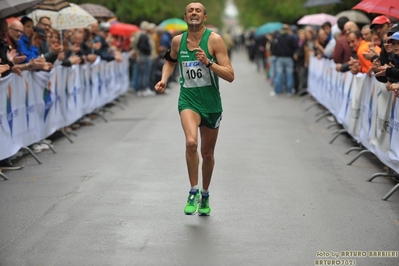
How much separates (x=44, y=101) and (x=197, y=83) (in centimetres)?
614

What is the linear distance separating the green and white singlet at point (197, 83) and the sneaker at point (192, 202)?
81cm

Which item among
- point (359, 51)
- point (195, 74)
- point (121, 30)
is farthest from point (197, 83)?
point (121, 30)

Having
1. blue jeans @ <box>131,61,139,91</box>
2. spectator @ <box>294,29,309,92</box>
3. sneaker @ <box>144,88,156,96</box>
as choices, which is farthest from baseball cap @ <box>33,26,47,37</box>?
spectator @ <box>294,29,309,92</box>

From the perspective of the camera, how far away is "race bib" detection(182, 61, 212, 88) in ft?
24.6

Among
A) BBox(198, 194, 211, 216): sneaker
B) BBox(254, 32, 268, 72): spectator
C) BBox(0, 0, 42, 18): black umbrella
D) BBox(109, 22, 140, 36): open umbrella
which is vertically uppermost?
BBox(0, 0, 42, 18): black umbrella

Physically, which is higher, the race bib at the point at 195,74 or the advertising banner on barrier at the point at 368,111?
the race bib at the point at 195,74

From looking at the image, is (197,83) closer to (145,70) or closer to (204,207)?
(204,207)

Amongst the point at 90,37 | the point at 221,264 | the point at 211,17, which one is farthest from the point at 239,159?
the point at 211,17

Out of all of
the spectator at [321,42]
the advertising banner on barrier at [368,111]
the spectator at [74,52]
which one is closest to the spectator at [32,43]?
the spectator at [74,52]

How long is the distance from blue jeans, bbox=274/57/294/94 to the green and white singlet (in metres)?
16.9

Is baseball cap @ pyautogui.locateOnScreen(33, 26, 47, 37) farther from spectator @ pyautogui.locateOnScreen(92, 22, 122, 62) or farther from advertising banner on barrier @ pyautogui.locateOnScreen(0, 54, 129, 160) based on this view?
spectator @ pyautogui.locateOnScreen(92, 22, 122, 62)

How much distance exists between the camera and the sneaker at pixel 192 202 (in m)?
7.62

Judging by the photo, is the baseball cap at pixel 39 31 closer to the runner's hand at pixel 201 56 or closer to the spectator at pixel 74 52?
the spectator at pixel 74 52

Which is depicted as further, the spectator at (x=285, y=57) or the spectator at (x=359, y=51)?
the spectator at (x=285, y=57)
